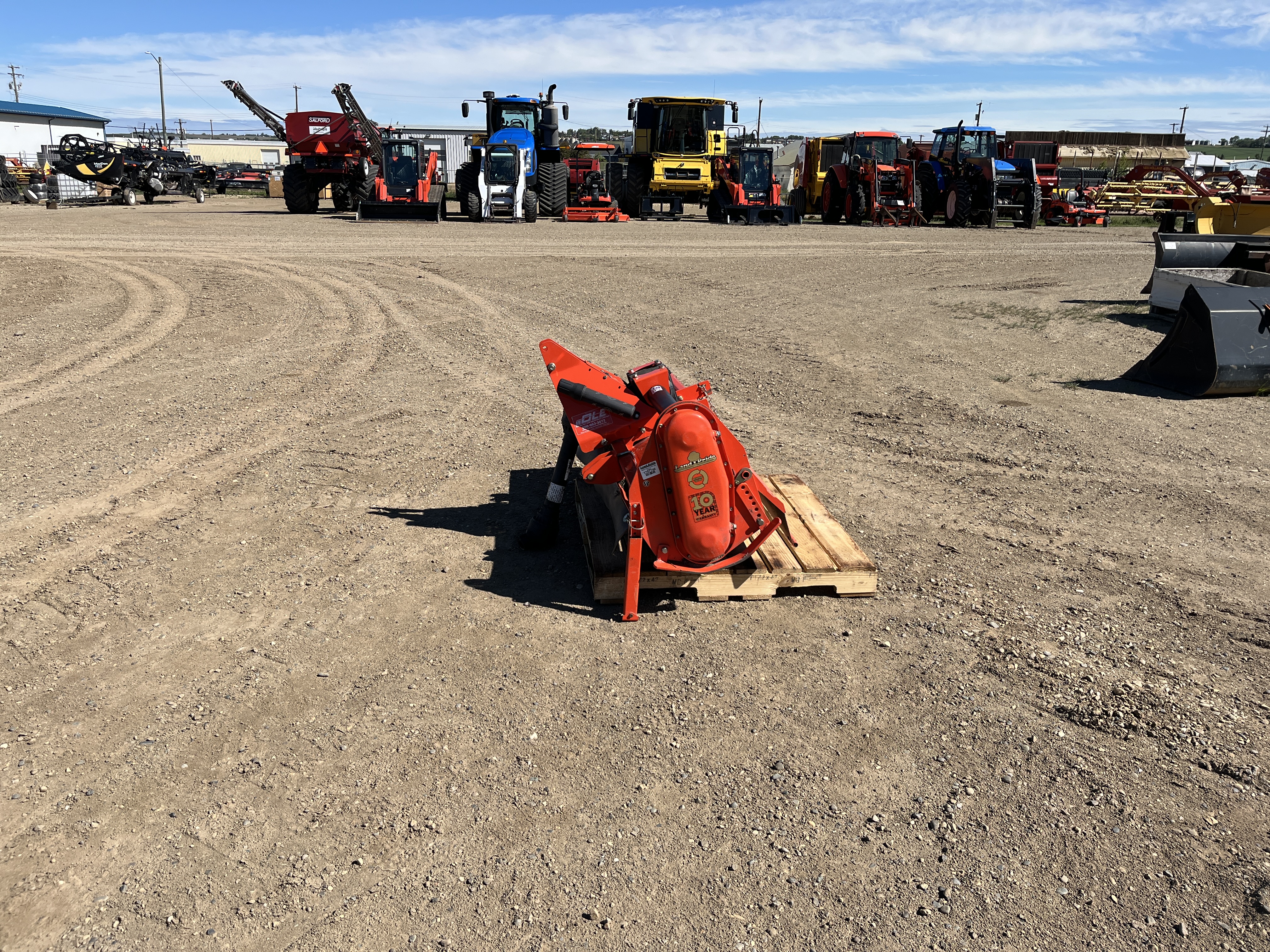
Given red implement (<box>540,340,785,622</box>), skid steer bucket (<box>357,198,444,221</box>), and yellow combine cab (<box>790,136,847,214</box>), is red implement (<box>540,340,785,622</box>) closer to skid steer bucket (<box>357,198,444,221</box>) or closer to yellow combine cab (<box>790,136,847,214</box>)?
skid steer bucket (<box>357,198,444,221</box>)

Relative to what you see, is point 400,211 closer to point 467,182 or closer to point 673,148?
point 467,182

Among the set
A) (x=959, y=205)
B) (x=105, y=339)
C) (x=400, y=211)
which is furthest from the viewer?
(x=959, y=205)

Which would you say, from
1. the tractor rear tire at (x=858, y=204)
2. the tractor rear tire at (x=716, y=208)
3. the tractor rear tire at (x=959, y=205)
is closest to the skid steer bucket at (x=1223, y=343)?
the tractor rear tire at (x=959, y=205)

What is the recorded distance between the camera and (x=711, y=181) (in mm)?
29047

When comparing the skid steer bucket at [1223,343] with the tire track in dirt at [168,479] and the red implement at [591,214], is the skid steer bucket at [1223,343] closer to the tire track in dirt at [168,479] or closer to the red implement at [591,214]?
the tire track in dirt at [168,479]

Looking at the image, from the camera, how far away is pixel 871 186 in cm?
2814

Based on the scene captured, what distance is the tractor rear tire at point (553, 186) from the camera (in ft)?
88.2

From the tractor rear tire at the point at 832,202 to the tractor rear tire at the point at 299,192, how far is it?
15.5 meters

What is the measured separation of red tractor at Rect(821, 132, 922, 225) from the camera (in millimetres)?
27938

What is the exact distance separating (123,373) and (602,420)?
20.4ft

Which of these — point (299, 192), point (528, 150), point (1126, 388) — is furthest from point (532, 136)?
point (1126, 388)

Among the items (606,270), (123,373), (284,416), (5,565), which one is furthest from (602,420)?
(606,270)

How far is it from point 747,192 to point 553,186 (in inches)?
245

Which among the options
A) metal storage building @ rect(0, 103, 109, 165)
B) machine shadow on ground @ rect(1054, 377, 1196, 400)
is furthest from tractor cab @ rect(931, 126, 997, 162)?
metal storage building @ rect(0, 103, 109, 165)
